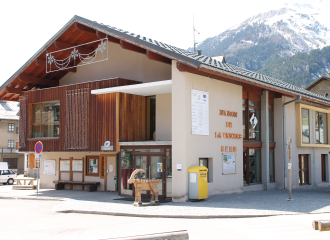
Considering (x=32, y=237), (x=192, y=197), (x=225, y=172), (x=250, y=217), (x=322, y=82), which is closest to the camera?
(x=32, y=237)

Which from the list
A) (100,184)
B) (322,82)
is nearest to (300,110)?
(100,184)

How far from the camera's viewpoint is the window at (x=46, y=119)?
20297 millimetres

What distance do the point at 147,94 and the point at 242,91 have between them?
474cm

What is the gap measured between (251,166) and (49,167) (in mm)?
11938

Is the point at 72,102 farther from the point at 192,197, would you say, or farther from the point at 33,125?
the point at 192,197

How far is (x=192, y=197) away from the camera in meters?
14.6

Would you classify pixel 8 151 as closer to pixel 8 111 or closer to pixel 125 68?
pixel 8 111

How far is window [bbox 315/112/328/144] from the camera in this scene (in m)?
24.6

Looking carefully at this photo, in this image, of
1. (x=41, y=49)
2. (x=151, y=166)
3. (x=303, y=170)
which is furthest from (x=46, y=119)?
(x=303, y=170)

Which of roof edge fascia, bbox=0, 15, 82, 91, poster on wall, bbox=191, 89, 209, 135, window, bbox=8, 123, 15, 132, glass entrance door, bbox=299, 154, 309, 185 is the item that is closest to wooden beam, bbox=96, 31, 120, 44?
roof edge fascia, bbox=0, 15, 82, 91

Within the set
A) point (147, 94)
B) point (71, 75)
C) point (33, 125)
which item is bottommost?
point (33, 125)

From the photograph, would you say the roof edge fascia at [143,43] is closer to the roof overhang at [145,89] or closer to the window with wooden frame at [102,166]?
the roof overhang at [145,89]

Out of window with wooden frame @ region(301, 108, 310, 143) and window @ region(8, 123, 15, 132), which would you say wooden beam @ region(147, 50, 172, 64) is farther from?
window @ region(8, 123, 15, 132)

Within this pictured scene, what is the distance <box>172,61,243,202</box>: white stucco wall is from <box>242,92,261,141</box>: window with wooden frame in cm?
97
